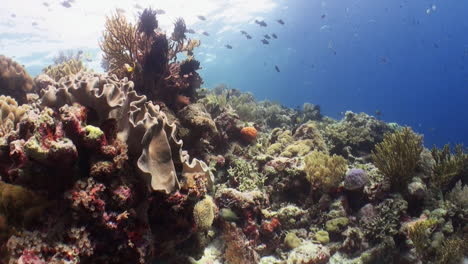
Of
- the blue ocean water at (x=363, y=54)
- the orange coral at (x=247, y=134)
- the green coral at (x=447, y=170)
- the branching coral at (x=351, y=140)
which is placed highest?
the blue ocean water at (x=363, y=54)

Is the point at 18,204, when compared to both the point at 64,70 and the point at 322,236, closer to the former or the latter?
the point at 322,236

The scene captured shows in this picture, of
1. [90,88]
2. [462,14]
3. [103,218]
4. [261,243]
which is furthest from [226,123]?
[462,14]

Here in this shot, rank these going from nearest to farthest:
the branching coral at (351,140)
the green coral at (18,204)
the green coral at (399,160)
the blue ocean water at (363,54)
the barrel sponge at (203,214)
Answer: the green coral at (18,204), the barrel sponge at (203,214), the green coral at (399,160), the branching coral at (351,140), the blue ocean water at (363,54)

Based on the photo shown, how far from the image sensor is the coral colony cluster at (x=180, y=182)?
2.79 metres

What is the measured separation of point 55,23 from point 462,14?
104716 millimetres

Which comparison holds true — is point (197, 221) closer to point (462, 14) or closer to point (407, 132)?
point (407, 132)

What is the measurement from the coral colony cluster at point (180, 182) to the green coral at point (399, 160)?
0.03 metres

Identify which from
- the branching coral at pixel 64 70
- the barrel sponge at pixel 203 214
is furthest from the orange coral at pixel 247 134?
the branching coral at pixel 64 70

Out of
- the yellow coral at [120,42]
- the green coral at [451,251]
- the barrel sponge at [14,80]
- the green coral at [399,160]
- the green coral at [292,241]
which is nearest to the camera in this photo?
the green coral at [451,251]

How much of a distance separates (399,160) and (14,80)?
10346 mm

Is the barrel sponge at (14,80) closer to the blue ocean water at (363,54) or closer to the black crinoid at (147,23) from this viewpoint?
the black crinoid at (147,23)

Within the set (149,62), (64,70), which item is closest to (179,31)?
(149,62)

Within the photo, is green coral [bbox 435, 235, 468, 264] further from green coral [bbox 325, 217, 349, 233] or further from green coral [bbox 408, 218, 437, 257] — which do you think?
green coral [bbox 325, 217, 349, 233]

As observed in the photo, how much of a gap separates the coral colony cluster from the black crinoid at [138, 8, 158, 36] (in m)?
0.03
